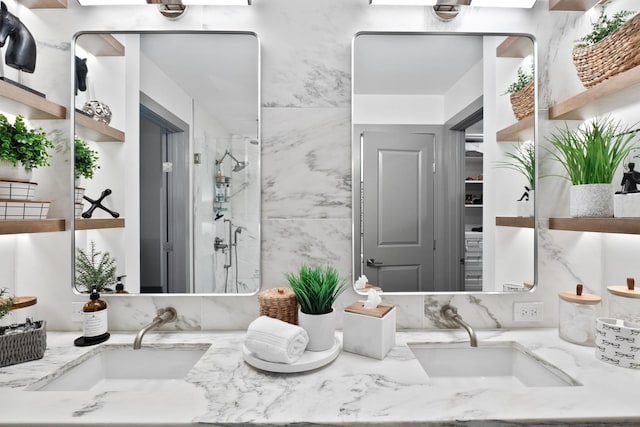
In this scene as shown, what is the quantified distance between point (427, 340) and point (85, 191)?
1.38 metres

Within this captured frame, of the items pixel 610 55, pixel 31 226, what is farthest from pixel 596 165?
pixel 31 226

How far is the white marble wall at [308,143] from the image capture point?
52.0 inches

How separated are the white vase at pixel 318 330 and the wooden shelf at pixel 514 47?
118 centimetres

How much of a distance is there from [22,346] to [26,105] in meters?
0.78

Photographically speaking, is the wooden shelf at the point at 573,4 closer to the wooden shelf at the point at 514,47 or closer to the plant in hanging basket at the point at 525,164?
the wooden shelf at the point at 514,47

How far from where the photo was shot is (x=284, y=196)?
134cm

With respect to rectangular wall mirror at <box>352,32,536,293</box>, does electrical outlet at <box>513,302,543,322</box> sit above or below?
below

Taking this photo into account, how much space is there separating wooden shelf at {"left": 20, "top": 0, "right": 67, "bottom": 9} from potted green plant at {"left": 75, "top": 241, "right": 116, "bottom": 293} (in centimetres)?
89

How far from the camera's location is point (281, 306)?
44.8 inches

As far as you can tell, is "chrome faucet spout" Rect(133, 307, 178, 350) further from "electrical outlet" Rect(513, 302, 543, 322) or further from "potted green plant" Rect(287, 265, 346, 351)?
"electrical outlet" Rect(513, 302, 543, 322)

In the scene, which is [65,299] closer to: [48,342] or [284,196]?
A: [48,342]

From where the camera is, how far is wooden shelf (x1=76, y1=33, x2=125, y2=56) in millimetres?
1315

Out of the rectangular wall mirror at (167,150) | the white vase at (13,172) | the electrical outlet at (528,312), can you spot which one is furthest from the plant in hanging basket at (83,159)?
the electrical outlet at (528,312)

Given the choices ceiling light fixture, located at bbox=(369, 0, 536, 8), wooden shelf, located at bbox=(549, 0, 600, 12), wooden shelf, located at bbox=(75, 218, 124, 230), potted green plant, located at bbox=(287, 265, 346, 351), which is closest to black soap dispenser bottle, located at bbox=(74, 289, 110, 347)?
wooden shelf, located at bbox=(75, 218, 124, 230)
